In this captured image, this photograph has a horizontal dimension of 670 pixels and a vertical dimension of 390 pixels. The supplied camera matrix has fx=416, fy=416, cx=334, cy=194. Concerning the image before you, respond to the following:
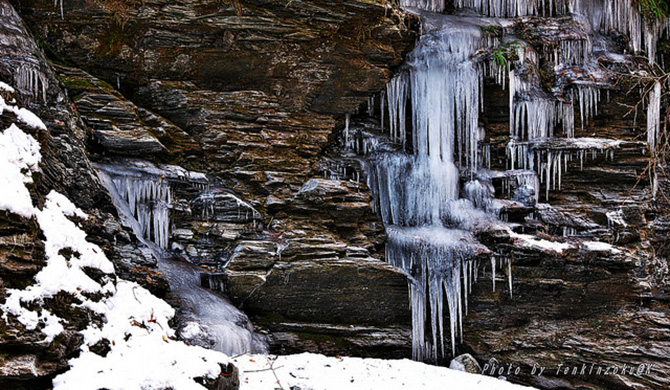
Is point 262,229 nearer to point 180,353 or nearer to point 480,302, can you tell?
point 180,353

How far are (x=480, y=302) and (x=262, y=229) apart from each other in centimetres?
408

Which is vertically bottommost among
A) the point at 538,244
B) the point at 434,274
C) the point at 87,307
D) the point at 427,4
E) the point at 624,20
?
the point at 434,274

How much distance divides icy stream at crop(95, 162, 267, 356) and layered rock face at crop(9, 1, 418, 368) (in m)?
0.17

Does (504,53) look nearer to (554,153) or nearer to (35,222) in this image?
(554,153)

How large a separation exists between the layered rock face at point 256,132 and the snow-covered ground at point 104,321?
184 cm

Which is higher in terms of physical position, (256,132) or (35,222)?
(256,132)

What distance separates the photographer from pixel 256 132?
7.62 metres

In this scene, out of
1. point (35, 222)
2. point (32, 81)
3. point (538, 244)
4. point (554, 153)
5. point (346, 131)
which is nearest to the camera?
point (35, 222)

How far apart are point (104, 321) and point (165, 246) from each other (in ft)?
9.97

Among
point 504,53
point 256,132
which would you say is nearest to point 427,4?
point 504,53

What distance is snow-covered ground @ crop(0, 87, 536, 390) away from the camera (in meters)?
3.00

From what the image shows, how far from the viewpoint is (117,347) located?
3.37 metres

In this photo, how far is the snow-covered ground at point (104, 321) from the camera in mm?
3004

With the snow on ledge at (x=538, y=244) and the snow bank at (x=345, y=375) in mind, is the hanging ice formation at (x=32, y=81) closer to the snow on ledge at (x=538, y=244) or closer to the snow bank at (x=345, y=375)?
the snow bank at (x=345, y=375)
